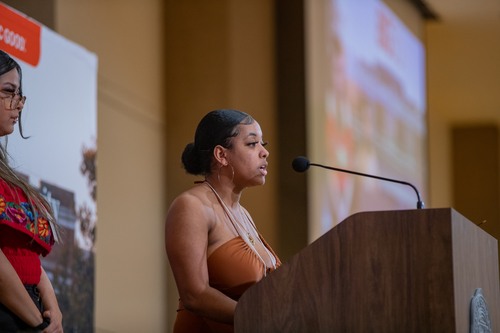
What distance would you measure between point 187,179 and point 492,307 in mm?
4024

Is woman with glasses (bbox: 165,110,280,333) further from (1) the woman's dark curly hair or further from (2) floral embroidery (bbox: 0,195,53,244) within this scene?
(2) floral embroidery (bbox: 0,195,53,244)

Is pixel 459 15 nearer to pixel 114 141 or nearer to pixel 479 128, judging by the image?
pixel 479 128

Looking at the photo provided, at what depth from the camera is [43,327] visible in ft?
7.93

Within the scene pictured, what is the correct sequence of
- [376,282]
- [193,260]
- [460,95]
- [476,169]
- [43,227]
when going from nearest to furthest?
[376,282] → [43,227] → [193,260] → [460,95] → [476,169]

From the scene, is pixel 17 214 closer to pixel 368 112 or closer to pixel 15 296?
pixel 15 296

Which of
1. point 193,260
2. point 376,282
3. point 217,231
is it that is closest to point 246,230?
point 217,231

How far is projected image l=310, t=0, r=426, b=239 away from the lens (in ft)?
22.6

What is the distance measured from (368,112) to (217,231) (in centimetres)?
498

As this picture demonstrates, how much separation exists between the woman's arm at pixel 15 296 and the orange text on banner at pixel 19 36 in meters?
1.35

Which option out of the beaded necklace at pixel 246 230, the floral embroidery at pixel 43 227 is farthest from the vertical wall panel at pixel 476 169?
the floral embroidery at pixel 43 227

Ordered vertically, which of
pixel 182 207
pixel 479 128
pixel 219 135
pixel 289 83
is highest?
pixel 479 128

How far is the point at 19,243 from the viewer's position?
2.41 metres

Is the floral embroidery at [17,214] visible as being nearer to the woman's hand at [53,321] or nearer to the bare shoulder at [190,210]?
the woman's hand at [53,321]

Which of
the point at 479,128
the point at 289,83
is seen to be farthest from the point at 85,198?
the point at 479,128
